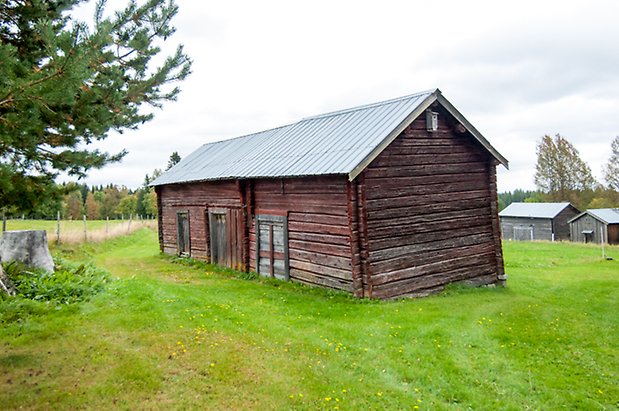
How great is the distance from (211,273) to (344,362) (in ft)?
38.4

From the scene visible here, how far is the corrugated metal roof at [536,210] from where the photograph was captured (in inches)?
1868

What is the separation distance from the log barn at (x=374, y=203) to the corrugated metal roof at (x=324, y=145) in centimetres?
6

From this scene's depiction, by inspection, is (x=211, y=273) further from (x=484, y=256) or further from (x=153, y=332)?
(x=484, y=256)

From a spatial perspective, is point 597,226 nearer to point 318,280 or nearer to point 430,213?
point 430,213

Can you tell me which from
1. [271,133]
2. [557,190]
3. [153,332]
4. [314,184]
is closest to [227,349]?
[153,332]

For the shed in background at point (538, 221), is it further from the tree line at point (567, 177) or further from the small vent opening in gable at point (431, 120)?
the small vent opening in gable at point (431, 120)

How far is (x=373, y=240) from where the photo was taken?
1349 cm

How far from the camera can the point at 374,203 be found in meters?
13.6

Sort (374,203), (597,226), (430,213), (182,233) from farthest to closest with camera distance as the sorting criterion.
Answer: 1. (597,226)
2. (182,233)
3. (430,213)
4. (374,203)

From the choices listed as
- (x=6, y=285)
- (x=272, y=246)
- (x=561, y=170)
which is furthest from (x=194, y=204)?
(x=561, y=170)

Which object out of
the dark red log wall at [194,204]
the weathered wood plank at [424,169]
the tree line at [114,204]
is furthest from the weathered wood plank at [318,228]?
the tree line at [114,204]

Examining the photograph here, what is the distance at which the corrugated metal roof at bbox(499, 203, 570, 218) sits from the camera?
47438 millimetres

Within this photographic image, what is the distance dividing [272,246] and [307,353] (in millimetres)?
8192

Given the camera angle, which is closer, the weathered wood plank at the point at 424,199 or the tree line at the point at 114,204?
the weathered wood plank at the point at 424,199
